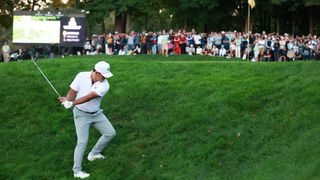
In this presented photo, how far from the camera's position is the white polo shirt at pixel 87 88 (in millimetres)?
9421

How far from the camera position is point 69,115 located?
537 inches

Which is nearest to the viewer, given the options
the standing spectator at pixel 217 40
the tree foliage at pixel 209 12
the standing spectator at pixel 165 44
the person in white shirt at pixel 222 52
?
the person in white shirt at pixel 222 52

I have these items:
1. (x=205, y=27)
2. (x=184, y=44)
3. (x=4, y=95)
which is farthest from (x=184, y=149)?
(x=205, y=27)

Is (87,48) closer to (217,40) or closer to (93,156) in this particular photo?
(217,40)

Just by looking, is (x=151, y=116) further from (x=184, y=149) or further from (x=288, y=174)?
(x=288, y=174)

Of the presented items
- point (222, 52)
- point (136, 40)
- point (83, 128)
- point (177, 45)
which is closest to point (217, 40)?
point (222, 52)

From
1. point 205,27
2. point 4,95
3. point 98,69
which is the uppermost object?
point 205,27

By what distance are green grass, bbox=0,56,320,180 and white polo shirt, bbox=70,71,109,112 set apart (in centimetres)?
137

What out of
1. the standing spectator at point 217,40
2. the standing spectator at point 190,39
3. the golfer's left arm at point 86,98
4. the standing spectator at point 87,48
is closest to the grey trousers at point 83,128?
the golfer's left arm at point 86,98

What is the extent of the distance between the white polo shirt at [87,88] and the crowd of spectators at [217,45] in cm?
2015

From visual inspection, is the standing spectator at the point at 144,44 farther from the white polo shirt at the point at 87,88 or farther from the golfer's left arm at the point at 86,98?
the golfer's left arm at the point at 86,98

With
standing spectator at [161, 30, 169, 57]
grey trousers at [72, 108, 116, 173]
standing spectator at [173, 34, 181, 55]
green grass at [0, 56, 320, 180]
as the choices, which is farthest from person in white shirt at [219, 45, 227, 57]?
grey trousers at [72, 108, 116, 173]

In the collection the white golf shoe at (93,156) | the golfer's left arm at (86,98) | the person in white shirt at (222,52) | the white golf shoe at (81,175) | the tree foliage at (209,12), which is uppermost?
the tree foliage at (209,12)

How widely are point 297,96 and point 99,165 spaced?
479 centimetres
